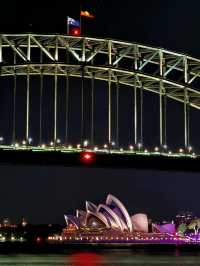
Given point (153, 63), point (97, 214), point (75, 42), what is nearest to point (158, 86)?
point (153, 63)

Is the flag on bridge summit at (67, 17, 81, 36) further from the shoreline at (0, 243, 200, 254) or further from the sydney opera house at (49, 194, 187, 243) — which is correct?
the sydney opera house at (49, 194, 187, 243)

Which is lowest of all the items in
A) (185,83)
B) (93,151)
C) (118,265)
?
(118,265)

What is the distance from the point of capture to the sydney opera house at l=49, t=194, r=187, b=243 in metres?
107

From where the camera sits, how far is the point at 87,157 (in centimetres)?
7269

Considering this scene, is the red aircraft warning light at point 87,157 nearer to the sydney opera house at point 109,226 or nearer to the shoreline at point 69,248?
the shoreline at point 69,248

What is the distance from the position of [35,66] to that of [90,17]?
19.8 feet

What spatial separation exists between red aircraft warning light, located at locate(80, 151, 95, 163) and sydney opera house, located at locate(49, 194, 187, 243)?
31.5 metres

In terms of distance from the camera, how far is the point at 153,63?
8444 cm

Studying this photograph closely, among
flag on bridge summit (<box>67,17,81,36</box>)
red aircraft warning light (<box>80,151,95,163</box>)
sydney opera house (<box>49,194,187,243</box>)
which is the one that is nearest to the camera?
red aircraft warning light (<box>80,151,95,163</box>)

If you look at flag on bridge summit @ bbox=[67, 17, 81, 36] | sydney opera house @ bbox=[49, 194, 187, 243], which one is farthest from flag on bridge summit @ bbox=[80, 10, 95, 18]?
sydney opera house @ bbox=[49, 194, 187, 243]

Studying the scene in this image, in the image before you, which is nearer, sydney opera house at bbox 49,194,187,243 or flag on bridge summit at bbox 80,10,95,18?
flag on bridge summit at bbox 80,10,95,18

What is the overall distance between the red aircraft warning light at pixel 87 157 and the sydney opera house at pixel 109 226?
31475 millimetres

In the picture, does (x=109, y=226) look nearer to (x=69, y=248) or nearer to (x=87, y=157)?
(x=69, y=248)

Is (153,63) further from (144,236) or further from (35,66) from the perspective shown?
(144,236)
